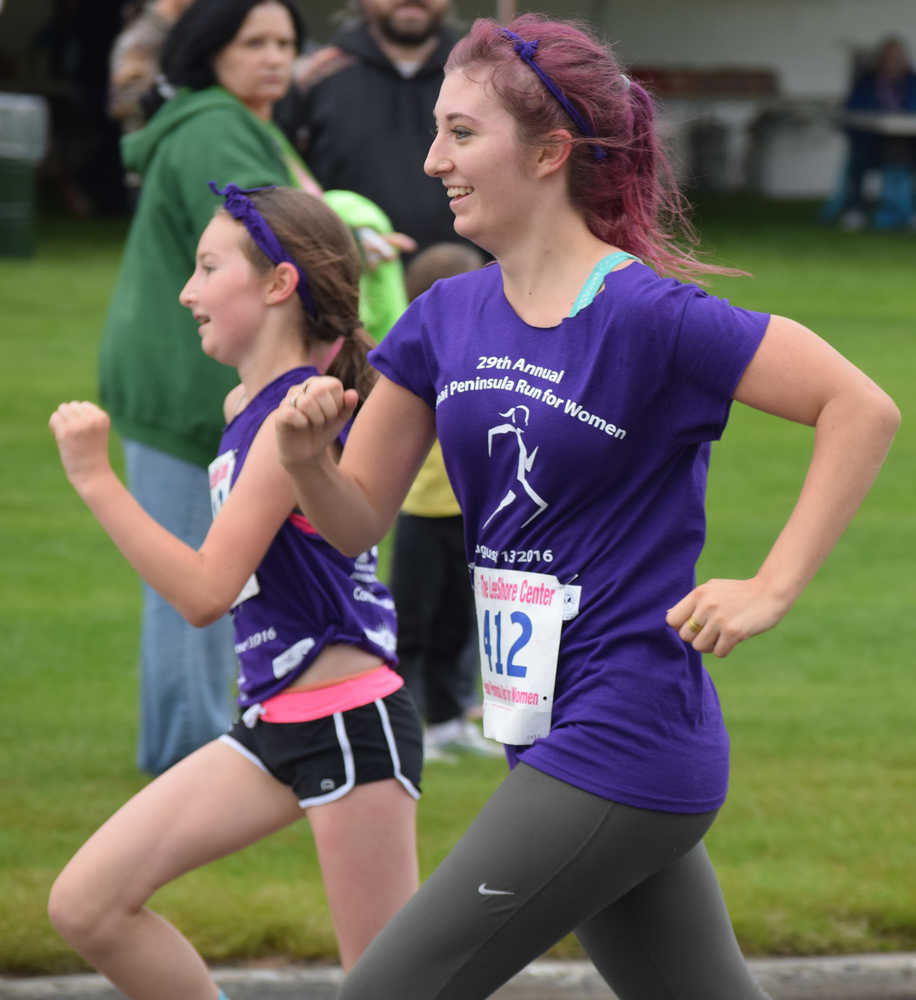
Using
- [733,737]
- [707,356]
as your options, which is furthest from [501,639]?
[733,737]

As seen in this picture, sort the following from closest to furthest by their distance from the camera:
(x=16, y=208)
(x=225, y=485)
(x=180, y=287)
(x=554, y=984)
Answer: (x=225, y=485), (x=554, y=984), (x=180, y=287), (x=16, y=208)

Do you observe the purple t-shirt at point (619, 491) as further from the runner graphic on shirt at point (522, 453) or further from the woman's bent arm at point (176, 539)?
the woman's bent arm at point (176, 539)

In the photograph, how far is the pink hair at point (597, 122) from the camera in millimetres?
2674

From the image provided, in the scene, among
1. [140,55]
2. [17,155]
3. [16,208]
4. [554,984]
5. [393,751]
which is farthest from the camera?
[16,208]

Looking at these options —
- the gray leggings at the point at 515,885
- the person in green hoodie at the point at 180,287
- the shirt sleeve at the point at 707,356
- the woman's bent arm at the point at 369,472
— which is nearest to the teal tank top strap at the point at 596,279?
the shirt sleeve at the point at 707,356

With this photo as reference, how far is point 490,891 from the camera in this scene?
2.48 m

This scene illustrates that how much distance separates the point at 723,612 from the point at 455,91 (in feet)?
2.94

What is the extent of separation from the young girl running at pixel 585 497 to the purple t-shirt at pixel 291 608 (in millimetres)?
442

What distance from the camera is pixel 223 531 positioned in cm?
309

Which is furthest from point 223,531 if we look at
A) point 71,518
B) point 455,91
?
point 71,518

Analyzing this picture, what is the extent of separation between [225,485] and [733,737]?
9.86 feet

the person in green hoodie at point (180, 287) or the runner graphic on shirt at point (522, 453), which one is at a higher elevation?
the runner graphic on shirt at point (522, 453)

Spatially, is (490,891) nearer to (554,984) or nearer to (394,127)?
(554,984)

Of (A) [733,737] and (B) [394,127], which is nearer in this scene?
(A) [733,737]
